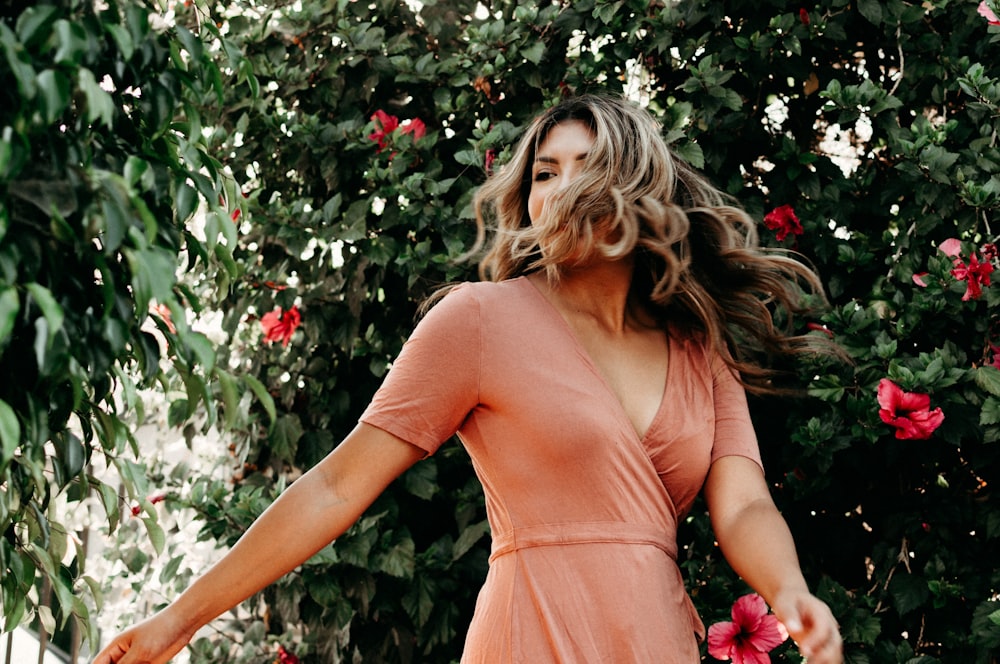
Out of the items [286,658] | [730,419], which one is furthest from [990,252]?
[286,658]

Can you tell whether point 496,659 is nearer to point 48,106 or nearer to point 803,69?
point 48,106

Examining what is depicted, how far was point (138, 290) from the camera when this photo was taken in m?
0.97

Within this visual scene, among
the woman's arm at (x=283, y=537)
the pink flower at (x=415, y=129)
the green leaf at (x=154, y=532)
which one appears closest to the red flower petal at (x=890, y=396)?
the woman's arm at (x=283, y=537)

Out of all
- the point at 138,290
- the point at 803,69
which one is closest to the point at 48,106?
the point at 138,290

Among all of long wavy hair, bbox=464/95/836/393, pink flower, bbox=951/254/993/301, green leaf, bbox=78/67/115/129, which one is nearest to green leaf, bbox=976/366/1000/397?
pink flower, bbox=951/254/993/301

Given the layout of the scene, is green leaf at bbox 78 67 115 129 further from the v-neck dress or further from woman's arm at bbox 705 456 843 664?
woman's arm at bbox 705 456 843 664

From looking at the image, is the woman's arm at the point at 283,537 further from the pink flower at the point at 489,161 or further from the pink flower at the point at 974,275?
the pink flower at the point at 974,275

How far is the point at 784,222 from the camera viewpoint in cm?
230

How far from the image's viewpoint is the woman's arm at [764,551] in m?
1.39

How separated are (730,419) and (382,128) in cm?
122

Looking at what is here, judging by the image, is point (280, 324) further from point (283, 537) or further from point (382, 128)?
point (283, 537)

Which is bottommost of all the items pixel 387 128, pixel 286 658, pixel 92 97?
pixel 286 658

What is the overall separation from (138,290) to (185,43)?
1.12 feet

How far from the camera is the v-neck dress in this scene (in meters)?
1.57
